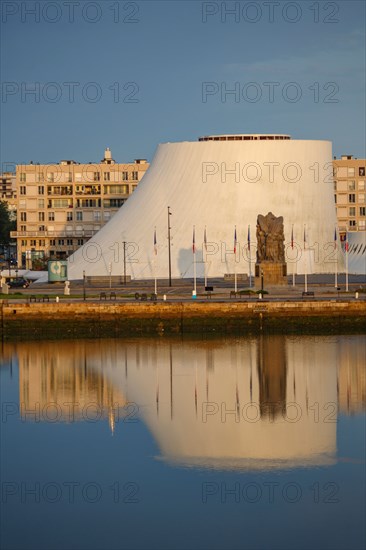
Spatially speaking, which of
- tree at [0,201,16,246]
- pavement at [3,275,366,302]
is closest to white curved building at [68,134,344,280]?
pavement at [3,275,366,302]

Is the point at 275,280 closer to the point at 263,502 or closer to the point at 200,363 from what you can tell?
the point at 200,363

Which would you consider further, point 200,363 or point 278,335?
point 278,335

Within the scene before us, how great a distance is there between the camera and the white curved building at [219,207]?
3012 inches

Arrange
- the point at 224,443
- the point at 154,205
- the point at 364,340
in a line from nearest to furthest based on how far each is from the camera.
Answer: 1. the point at 224,443
2. the point at 364,340
3. the point at 154,205

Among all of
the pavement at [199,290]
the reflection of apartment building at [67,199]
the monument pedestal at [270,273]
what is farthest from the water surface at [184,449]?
the reflection of apartment building at [67,199]

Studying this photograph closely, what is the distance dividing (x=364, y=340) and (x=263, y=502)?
23.6 metres

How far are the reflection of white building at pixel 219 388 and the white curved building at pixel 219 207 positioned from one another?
1093 inches

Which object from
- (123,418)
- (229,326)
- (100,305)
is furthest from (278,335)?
(123,418)

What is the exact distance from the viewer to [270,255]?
62.4 m

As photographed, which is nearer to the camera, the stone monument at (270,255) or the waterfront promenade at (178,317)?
the waterfront promenade at (178,317)

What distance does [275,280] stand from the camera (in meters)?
62.2

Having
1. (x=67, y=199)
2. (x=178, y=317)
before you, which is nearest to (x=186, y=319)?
(x=178, y=317)

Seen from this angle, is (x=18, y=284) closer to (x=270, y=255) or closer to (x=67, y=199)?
(x=270, y=255)

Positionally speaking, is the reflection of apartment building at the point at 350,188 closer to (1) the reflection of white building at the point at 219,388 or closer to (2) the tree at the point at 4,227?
(2) the tree at the point at 4,227
